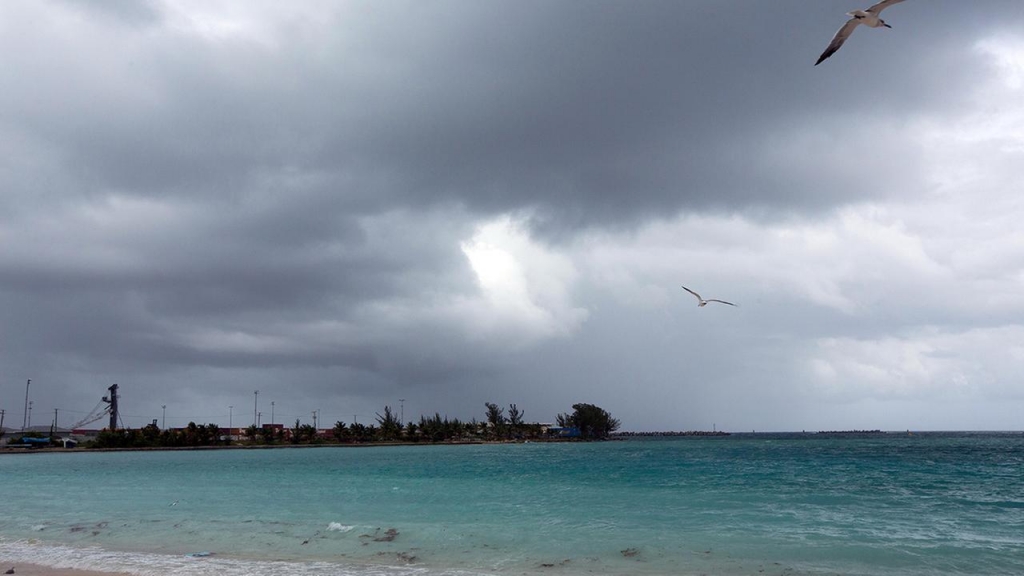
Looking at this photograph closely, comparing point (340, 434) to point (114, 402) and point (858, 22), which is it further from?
point (858, 22)

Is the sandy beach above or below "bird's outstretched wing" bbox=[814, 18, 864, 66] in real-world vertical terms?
below

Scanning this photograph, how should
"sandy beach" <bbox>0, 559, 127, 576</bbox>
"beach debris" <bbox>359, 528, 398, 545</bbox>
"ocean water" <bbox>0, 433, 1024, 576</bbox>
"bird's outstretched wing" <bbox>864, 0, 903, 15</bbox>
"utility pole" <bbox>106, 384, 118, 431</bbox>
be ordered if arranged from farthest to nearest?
"utility pole" <bbox>106, 384, 118, 431</bbox>
"beach debris" <bbox>359, 528, 398, 545</bbox>
"ocean water" <bbox>0, 433, 1024, 576</bbox>
"sandy beach" <bbox>0, 559, 127, 576</bbox>
"bird's outstretched wing" <bbox>864, 0, 903, 15</bbox>

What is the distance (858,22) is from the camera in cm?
1120

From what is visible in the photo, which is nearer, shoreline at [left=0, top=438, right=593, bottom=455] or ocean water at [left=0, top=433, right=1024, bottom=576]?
ocean water at [left=0, top=433, right=1024, bottom=576]

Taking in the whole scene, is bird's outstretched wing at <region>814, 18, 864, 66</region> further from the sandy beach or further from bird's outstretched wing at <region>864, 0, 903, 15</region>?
the sandy beach

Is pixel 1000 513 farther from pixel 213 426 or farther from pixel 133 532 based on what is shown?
pixel 213 426

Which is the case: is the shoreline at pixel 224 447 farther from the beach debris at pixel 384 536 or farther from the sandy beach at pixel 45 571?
the sandy beach at pixel 45 571

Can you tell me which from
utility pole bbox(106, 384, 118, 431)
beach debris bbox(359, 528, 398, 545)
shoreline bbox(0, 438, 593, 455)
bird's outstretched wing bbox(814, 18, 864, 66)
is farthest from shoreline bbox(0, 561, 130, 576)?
utility pole bbox(106, 384, 118, 431)

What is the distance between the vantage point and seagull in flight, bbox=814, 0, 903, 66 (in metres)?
10.8

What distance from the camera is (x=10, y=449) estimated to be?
123 metres

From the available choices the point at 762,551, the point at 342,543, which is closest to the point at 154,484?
the point at 342,543

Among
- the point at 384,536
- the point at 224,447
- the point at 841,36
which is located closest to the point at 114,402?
the point at 224,447

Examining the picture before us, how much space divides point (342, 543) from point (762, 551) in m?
11.0

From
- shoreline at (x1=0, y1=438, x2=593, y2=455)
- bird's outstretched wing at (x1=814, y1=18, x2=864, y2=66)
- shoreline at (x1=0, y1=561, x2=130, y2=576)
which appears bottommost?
shoreline at (x1=0, y1=438, x2=593, y2=455)
